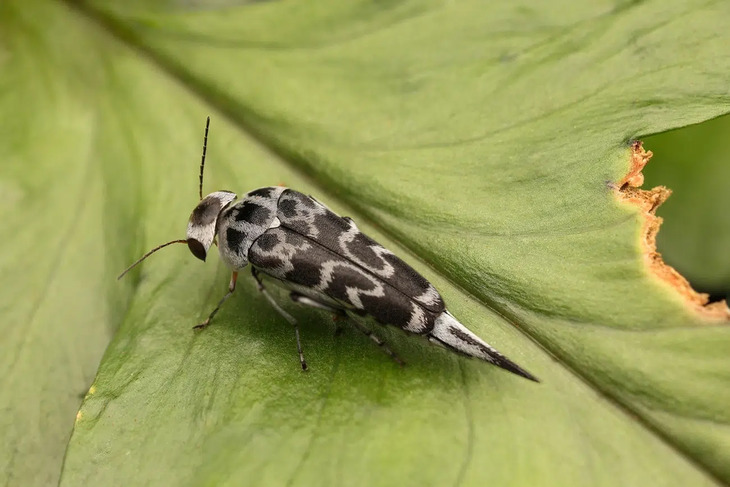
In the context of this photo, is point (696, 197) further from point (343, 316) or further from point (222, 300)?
point (222, 300)

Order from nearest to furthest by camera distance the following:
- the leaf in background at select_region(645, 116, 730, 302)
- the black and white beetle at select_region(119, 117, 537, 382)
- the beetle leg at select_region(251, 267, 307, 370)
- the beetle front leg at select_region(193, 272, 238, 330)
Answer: the black and white beetle at select_region(119, 117, 537, 382)
the beetle leg at select_region(251, 267, 307, 370)
the beetle front leg at select_region(193, 272, 238, 330)
the leaf in background at select_region(645, 116, 730, 302)

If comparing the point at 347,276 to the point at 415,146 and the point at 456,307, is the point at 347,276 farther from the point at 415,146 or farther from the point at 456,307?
the point at 415,146

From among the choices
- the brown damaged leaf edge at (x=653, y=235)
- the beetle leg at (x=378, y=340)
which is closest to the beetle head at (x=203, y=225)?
the beetle leg at (x=378, y=340)

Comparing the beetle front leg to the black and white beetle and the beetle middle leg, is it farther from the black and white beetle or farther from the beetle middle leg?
the beetle middle leg

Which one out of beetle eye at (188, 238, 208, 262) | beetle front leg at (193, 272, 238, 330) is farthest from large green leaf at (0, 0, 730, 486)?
beetle eye at (188, 238, 208, 262)

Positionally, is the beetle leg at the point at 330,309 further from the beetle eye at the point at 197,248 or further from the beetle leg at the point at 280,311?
the beetle eye at the point at 197,248

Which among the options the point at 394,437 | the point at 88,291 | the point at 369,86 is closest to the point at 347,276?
the point at 394,437

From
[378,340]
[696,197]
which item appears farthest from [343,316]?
[696,197]

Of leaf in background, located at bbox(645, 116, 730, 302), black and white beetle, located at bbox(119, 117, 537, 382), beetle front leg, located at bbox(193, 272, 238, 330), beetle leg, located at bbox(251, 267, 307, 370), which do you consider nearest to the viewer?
black and white beetle, located at bbox(119, 117, 537, 382)

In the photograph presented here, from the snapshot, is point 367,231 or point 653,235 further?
point 367,231
